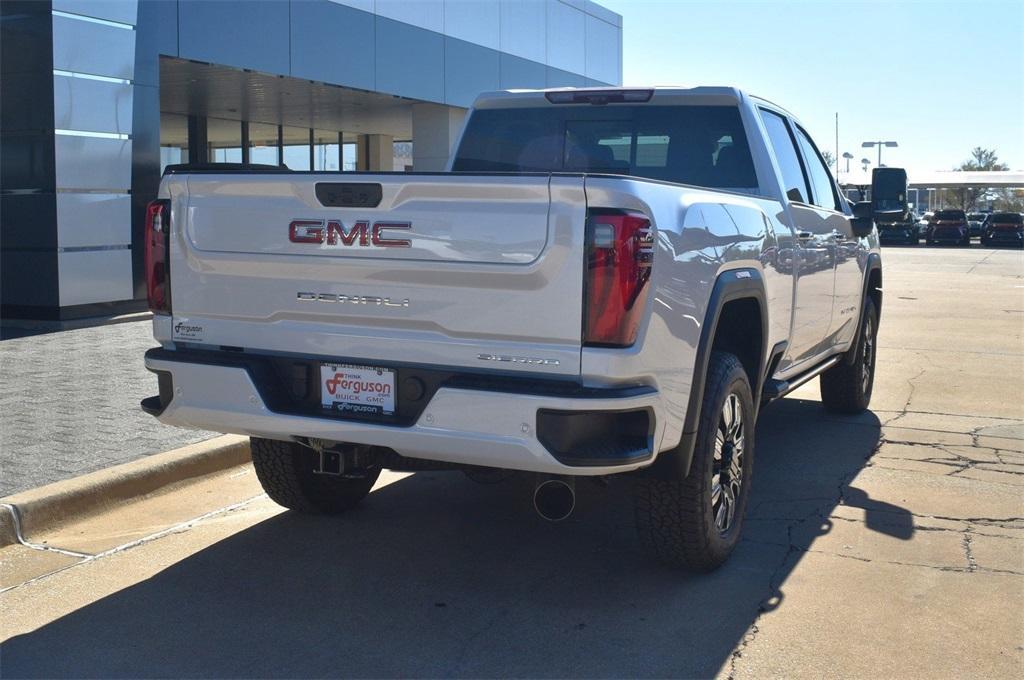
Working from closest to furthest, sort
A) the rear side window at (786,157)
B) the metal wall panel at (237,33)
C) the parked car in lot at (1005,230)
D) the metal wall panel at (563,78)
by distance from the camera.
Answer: the rear side window at (786,157) < the metal wall panel at (237,33) < the metal wall panel at (563,78) < the parked car in lot at (1005,230)

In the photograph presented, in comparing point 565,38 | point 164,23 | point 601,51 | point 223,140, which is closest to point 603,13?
point 601,51

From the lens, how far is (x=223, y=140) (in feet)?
88.7

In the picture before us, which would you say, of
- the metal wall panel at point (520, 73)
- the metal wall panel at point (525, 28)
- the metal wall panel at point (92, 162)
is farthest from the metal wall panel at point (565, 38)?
the metal wall panel at point (92, 162)

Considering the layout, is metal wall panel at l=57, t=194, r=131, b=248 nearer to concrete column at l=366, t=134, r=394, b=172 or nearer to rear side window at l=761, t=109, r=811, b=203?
rear side window at l=761, t=109, r=811, b=203

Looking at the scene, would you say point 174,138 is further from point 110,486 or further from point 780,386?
point 780,386

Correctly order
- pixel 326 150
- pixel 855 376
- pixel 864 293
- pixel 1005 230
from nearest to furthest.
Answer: pixel 864 293 → pixel 855 376 → pixel 326 150 → pixel 1005 230

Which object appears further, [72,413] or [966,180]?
[966,180]

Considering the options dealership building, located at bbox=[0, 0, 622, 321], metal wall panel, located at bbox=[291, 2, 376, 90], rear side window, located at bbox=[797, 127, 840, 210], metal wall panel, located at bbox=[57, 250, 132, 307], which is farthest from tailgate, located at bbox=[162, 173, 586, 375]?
metal wall panel, located at bbox=[291, 2, 376, 90]

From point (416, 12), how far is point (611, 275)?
17681mm

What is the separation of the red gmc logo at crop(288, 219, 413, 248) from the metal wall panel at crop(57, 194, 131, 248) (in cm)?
1031

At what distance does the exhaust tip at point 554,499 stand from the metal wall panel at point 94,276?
34.9ft

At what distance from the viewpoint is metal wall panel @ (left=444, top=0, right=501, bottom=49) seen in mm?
21656

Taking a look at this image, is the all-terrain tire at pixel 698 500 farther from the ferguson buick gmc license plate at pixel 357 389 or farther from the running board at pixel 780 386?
the ferguson buick gmc license plate at pixel 357 389

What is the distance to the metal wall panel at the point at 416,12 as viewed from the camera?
779 inches
